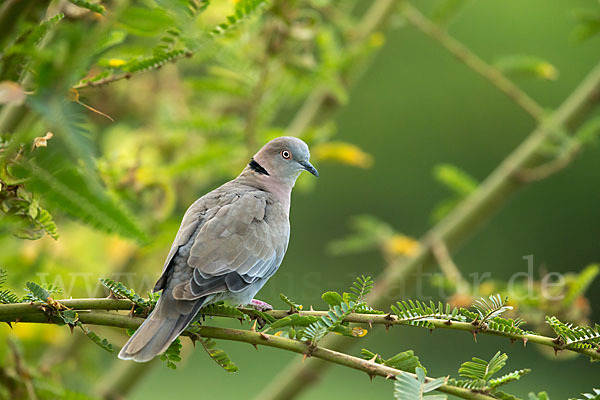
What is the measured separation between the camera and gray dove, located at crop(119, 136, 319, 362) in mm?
1524

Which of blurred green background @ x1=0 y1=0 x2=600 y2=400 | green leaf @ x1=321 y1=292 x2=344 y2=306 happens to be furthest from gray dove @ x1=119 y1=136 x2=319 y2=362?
blurred green background @ x1=0 y1=0 x2=600 y2=400

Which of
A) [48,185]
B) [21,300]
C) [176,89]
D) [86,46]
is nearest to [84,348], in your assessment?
[176,89]

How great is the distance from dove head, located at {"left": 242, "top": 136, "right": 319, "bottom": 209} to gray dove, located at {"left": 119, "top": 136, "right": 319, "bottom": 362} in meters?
0.05

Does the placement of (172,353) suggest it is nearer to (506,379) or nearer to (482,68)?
(506,379)

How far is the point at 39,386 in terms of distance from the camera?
135cm

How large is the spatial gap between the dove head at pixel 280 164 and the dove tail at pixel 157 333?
1022mm

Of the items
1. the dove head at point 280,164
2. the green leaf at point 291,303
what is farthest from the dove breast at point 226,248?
the green leaf at point 291,303

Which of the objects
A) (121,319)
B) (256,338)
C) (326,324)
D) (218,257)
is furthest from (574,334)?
(218,257)

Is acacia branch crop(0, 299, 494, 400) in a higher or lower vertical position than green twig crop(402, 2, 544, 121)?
lower

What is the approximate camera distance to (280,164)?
8.68 feet

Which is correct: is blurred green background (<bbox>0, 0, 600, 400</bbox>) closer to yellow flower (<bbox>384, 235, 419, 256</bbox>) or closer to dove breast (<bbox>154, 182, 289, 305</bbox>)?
yellow flower (<bbox>384, 235, 419, 256</bbox>)

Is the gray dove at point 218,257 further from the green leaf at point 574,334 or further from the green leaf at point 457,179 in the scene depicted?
the green leaf at point 574,334

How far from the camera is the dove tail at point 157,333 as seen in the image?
1.45 m

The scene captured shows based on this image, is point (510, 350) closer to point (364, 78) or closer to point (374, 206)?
point (374, 206)
